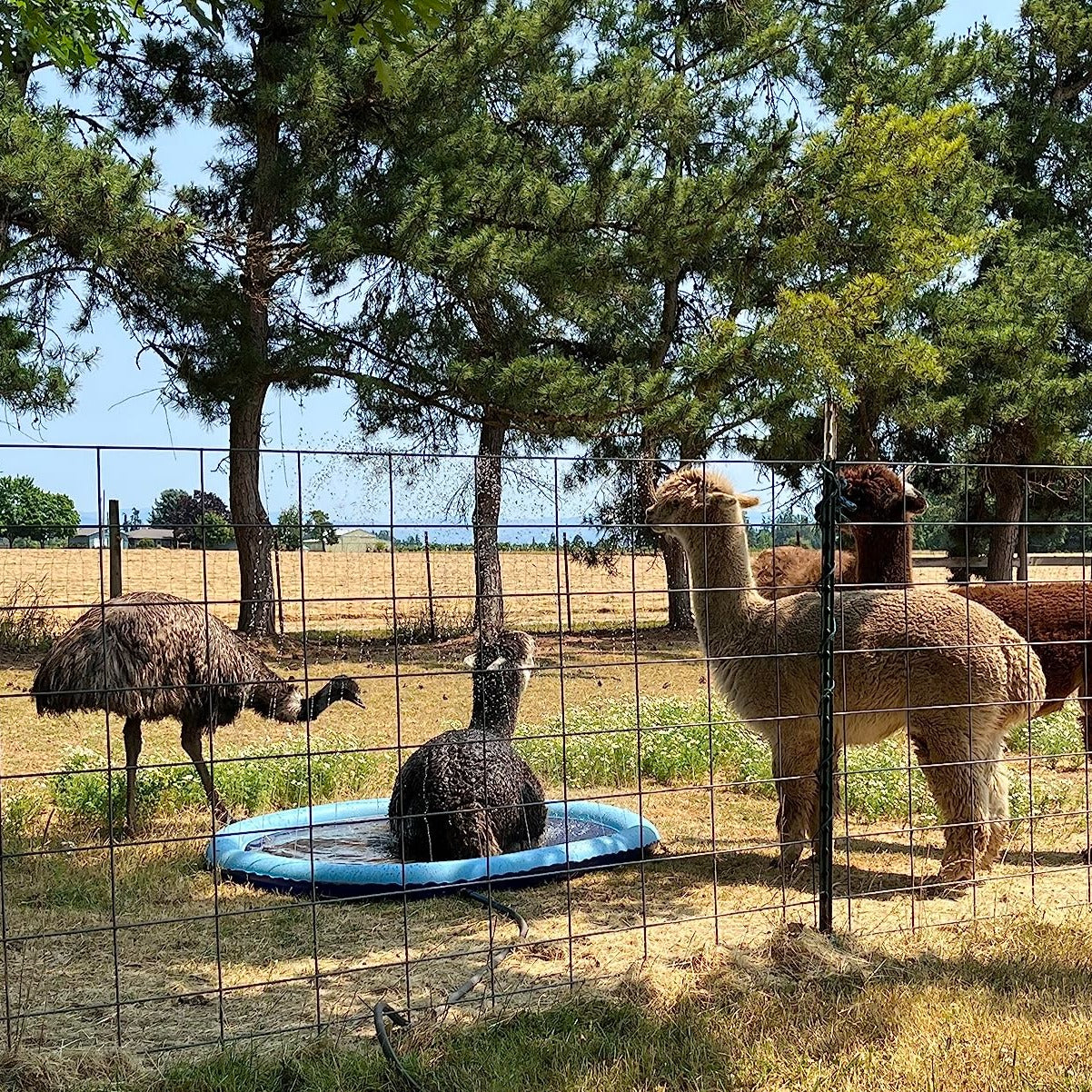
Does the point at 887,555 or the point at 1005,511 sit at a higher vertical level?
the point at 1005,511

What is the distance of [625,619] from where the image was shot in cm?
2145

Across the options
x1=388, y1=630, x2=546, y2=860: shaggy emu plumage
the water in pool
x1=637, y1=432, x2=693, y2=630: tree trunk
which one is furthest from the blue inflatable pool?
x1=637, y1=432, x2=693, y2=630: tree trunk

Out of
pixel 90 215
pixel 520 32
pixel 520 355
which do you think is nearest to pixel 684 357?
pixel 520 355

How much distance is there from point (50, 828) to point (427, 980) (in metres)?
3.65

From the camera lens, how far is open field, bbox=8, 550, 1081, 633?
11.6m

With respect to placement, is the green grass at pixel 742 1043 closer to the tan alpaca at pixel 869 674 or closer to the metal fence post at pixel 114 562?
the tan alpaca at pixel 869 674

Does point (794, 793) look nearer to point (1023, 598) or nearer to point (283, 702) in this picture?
point (1023, 598)

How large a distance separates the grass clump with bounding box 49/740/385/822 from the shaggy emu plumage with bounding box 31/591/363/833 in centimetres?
37

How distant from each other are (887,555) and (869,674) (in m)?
1.48

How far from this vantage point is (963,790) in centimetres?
579

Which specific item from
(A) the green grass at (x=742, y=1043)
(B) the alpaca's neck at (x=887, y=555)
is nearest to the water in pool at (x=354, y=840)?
Answer: (A) the green grass at (x=742, y=1043)

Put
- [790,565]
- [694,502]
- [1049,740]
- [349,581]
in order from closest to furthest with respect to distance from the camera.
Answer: [694,502], [1049,740], [349,581], [790,565]

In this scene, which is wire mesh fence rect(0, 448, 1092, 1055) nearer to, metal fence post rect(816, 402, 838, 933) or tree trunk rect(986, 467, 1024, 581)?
metal fence post rect(816, 402, 838, 933)

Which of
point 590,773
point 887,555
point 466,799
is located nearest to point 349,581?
point 590,773
